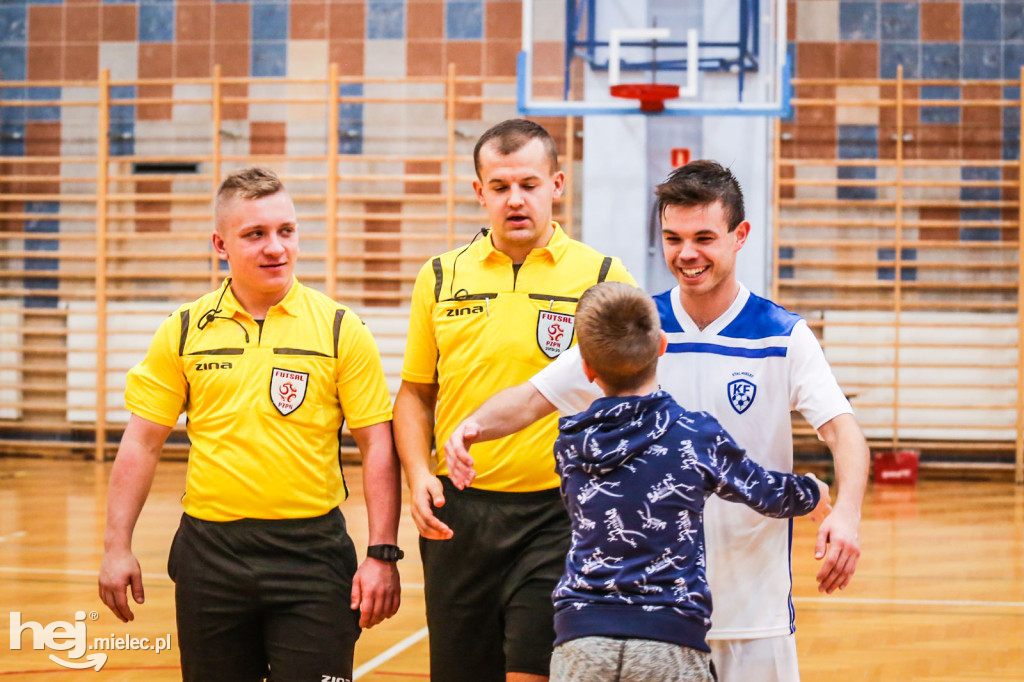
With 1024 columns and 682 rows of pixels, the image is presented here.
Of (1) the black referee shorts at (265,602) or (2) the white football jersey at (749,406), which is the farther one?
(1) the black referee shorts at (265,602)

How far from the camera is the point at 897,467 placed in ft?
33.3

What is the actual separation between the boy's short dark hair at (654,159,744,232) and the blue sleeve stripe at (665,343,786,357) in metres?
0.26

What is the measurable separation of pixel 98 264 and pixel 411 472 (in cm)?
913

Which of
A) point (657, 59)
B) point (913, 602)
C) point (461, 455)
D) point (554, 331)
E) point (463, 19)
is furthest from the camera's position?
point (463, 19)

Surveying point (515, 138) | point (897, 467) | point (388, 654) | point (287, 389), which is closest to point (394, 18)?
point (897, 467)

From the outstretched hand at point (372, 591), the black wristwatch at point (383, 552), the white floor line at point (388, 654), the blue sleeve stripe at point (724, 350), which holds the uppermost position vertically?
the blue sleeve stripe at point (724, 350)

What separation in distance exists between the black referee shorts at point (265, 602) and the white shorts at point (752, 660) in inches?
33.9

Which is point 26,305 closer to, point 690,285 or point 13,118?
point 13,118

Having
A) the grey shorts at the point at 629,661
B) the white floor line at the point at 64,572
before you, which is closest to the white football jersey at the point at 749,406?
the grey shorts at the point at 629,661

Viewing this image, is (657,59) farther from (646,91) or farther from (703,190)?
(703,190)

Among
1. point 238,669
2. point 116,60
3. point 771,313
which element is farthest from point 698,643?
point 116,60

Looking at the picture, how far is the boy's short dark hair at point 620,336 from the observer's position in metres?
2.28

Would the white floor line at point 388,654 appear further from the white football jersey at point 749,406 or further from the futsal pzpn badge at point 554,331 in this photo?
the white football jersey at point 749,406

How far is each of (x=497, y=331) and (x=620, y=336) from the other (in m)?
0.72
